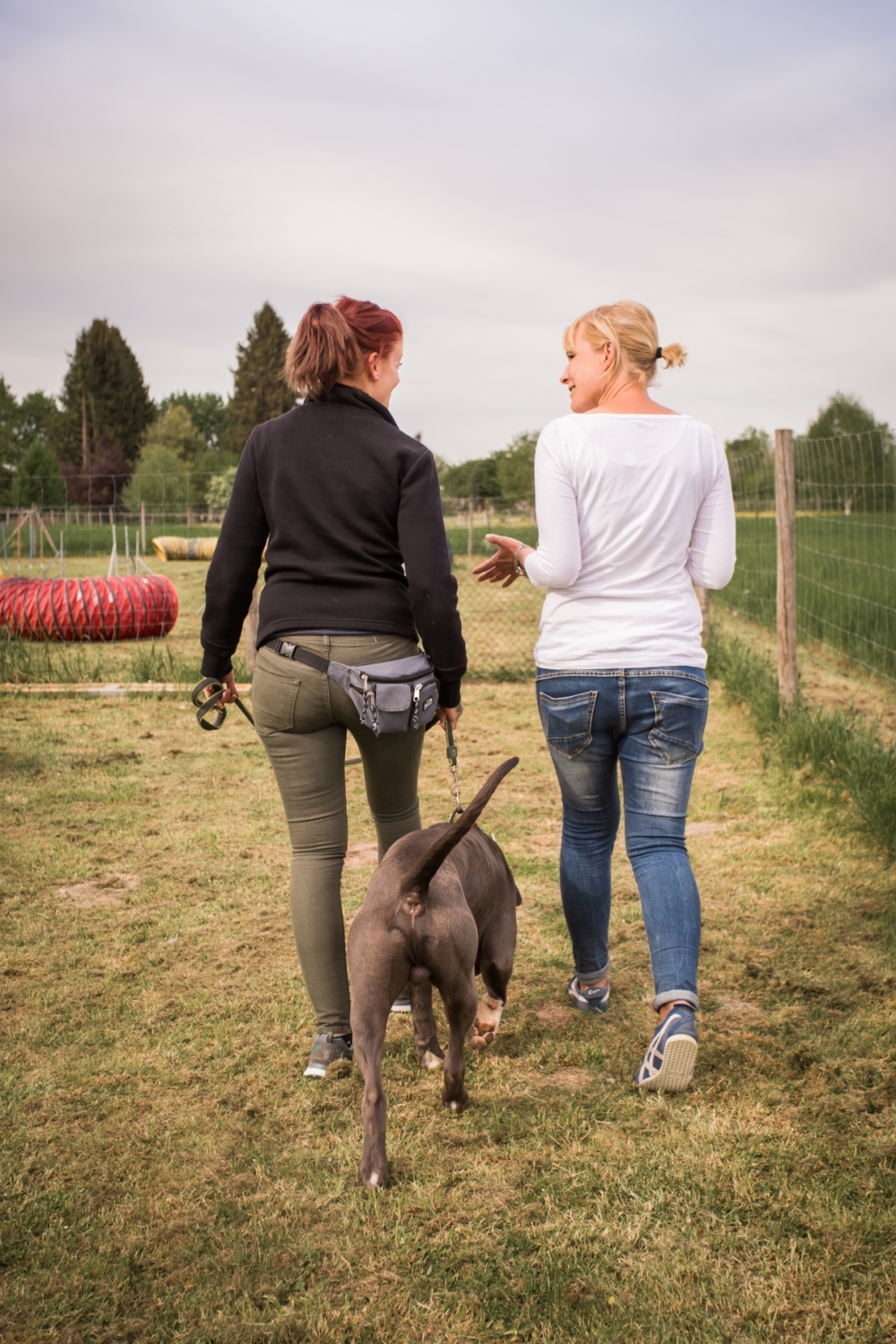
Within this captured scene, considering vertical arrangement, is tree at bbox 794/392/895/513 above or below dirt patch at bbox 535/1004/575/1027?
above

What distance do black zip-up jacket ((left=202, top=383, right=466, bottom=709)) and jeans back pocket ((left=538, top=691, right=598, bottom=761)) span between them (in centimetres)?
31

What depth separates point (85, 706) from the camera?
8453mm

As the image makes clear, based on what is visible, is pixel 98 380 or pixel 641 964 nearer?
pixel 641 964

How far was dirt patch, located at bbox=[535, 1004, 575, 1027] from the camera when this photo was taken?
3.16m

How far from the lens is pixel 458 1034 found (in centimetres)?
255

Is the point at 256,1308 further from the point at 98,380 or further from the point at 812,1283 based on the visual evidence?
the point at 98,380

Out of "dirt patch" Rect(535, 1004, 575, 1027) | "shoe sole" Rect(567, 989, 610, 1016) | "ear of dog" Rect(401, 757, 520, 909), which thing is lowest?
"dirt patch" Rect(535, 1004, 575, 1027)

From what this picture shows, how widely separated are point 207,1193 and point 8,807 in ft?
12.1

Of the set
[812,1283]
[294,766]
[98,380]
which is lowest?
[812,1283]

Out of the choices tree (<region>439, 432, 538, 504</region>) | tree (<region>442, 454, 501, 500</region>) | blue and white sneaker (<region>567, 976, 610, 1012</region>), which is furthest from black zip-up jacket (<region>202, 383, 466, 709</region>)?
tree (<region>442, 454, 501, 500</region>)

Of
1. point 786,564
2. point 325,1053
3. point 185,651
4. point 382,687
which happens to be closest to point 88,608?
point 185,651

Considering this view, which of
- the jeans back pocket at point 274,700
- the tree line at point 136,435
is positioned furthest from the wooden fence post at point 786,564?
the tree line at point 136,435

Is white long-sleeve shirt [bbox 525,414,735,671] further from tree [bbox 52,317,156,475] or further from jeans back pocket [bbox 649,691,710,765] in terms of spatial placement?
tree [bbox 52,317,156,475]

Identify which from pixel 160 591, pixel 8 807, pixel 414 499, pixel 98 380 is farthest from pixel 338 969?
pixel 98 380
